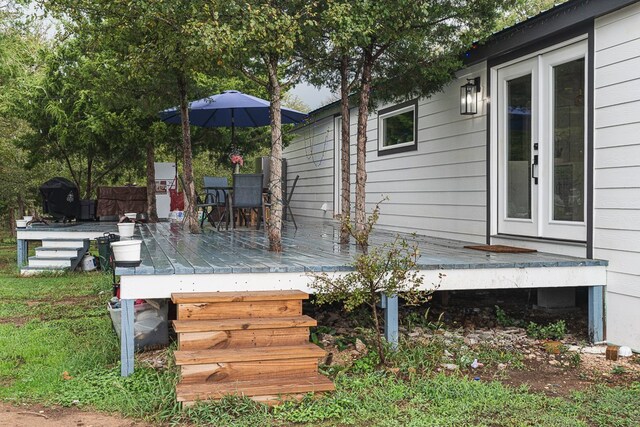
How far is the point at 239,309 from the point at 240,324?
25 cm

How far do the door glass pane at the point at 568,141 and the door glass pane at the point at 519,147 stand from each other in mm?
362

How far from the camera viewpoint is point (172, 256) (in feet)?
16.2

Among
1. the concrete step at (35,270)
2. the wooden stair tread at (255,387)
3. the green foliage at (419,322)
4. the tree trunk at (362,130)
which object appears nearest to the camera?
the wooden stair tread at (255,387)

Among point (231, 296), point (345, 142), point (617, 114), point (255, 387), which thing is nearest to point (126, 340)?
point (231, 296)

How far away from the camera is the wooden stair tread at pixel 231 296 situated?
3.85 metres

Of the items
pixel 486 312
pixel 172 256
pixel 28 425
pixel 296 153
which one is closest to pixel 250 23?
pixel 172 256

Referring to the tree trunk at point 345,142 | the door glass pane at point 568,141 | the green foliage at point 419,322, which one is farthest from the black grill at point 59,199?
the door glass pane at point 568,141

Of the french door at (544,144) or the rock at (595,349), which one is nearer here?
the rock at (595,349)

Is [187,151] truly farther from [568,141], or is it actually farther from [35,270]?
[568,141]

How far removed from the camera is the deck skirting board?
13.2 ft

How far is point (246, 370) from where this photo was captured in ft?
11.3

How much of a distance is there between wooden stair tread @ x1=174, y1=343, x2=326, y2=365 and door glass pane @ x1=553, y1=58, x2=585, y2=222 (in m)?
2.89

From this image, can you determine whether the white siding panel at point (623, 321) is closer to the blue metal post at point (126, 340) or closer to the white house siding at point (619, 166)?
the white house siding at point (619, 166)

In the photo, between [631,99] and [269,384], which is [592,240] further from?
[269,384]
